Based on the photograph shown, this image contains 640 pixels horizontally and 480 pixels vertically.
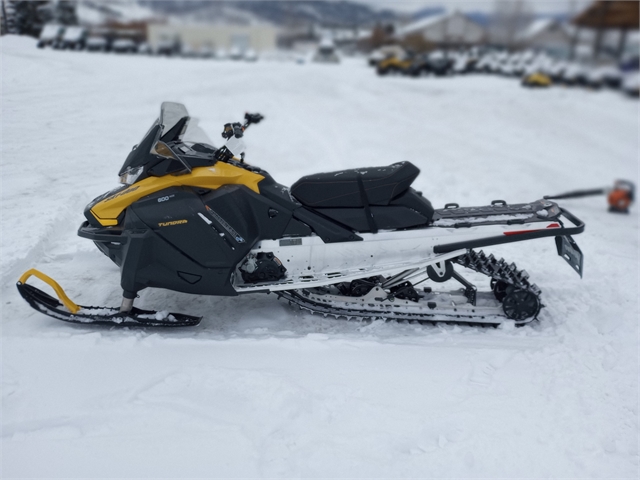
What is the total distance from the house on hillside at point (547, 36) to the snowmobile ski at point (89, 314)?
17.6 feet

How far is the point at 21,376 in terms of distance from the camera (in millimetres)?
3043

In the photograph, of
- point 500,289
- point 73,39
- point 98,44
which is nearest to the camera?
point 500,289

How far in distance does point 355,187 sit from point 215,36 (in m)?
7.00

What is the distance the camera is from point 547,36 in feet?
20.9

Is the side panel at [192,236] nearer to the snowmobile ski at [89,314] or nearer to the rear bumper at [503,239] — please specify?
the snowmobile ski at [89,314]

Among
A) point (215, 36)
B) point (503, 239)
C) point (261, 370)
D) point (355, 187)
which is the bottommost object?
point (261, 370)

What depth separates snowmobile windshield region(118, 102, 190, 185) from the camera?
3484mm

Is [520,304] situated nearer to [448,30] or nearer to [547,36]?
[547,36]

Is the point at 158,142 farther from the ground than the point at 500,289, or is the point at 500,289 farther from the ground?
the point at 158,142

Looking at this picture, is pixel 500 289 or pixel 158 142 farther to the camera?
pixel 500 289

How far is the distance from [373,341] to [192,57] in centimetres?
788

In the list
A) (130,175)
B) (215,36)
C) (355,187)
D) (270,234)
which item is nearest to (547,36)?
(355,187)

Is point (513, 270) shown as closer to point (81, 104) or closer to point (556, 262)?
point (556, 262)

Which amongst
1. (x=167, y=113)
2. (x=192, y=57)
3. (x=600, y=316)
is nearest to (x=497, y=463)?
(x=600, y=316)
